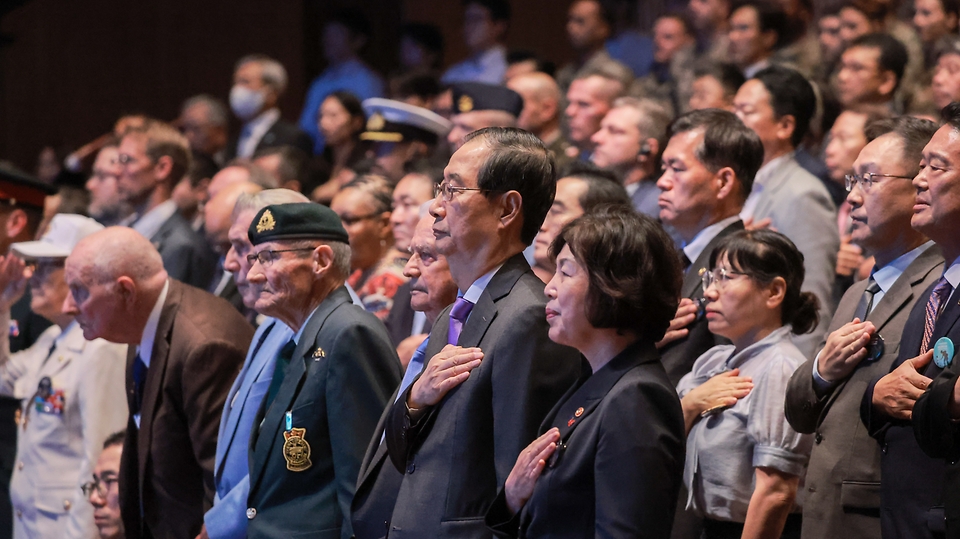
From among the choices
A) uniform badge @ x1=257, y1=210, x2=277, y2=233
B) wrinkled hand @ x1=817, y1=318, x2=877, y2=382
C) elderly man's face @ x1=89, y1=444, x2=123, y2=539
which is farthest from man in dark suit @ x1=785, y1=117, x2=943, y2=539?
elderly man's face @ x1=89, y1=444, x2=123, y2=539

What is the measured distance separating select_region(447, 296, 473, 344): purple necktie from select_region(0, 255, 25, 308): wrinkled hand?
3.01 meters

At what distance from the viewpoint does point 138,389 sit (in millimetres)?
4102

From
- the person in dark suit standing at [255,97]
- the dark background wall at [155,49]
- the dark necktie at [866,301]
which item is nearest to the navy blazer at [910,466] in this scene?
the dark necktie at [866,301]

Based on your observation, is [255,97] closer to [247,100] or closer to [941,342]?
[247,100]

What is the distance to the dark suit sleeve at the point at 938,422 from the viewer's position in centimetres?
254

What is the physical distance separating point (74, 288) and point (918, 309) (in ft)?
9.11

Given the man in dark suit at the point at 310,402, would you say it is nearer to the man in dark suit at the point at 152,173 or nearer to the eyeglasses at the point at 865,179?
the eyeglasses at the point at 865,179

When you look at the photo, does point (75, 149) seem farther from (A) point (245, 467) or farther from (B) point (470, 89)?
(A) point (245, 467)

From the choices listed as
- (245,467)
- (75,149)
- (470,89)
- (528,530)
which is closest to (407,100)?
(470,89)

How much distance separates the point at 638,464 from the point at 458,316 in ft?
2.42

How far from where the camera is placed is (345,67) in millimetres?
9109

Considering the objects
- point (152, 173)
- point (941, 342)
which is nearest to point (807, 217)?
point (941, 342)

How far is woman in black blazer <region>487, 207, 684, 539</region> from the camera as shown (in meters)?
2.36

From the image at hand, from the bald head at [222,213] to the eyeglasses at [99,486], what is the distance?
1.44m
